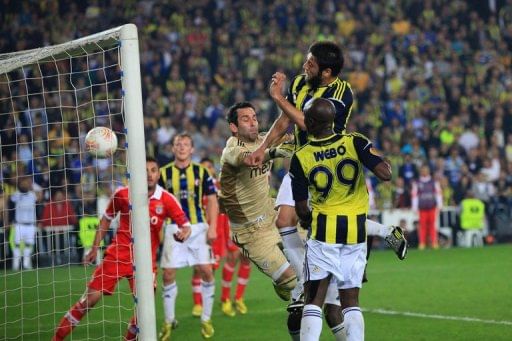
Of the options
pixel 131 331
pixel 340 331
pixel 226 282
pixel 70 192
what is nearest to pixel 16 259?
pixel 70 192

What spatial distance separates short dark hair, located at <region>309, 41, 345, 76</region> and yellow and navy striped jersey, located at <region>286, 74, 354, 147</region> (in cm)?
16

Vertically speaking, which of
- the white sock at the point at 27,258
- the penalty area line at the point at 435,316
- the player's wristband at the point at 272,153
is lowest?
the white sock at the point at 27,258

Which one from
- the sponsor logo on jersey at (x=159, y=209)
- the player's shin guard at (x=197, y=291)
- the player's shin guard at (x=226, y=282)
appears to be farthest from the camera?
the player's shin guard at (x=226, y=282)

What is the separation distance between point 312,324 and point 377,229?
982 mm

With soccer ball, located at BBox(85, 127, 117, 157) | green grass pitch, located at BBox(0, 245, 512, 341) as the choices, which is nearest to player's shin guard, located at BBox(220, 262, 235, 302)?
green grass pitch, located at BBox(0, 245, 512, 341)

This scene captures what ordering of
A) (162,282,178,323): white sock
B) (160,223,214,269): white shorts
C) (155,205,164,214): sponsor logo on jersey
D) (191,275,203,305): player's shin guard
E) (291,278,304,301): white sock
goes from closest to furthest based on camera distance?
(291,278,304,301): white sock
(155,205,164,214): sponsor logo on jersey
(162,282,178,323): white sock
(160,223,214,269): white shorts
(191,275,203,305): player's shin guard

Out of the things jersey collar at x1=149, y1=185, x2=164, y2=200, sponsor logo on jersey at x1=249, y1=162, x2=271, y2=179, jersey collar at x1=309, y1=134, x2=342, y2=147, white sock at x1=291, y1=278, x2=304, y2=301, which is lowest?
white sock at x1=291, y1=278, x2=304, y2=301

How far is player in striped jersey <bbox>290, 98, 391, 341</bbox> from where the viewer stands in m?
6.71

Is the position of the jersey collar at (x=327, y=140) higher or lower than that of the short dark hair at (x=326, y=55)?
lower

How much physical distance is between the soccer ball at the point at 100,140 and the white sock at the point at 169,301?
2483 mm

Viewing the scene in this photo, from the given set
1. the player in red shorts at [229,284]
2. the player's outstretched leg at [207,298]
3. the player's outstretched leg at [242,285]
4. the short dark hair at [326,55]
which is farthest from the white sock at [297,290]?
the player's outstretched leg at [242,285]

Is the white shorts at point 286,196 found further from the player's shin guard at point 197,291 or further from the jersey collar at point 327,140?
the player's shin guard at point 197,291

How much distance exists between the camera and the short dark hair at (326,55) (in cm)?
734

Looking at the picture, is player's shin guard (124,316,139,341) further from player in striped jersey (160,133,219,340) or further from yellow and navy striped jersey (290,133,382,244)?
yellow and navy striped jersey (290,133,382,244)
